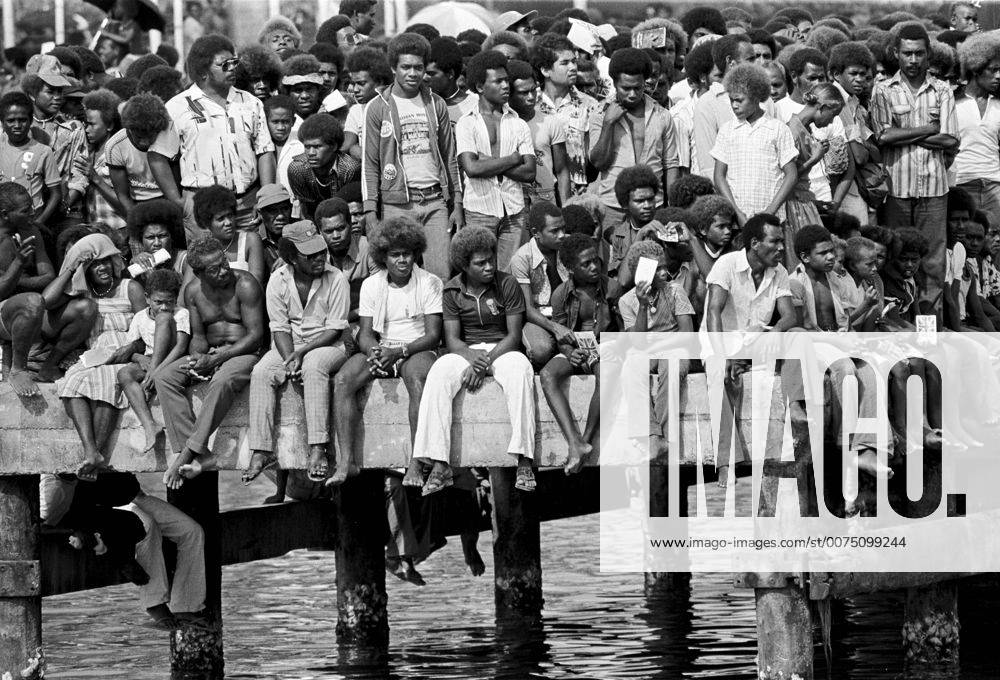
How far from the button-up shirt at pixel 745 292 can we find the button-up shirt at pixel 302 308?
2781 mm

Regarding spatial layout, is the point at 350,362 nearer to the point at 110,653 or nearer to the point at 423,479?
the point at 423,479

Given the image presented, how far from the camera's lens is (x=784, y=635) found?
15281 millimetres

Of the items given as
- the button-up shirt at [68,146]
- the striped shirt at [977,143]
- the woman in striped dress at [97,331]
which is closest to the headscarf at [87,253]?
the woman in striped dress at [97,331]

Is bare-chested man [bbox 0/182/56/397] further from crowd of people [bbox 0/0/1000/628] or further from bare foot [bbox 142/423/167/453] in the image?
bare foot [bbox 142/423/167/453]

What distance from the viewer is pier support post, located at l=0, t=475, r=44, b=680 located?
16.7m

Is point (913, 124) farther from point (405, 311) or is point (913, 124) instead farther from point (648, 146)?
point (405, 311)

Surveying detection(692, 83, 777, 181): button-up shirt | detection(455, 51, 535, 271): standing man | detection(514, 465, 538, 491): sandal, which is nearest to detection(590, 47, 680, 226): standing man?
detection(692, 83, 777, 181): button-up shirt

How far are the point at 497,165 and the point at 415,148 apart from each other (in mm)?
703

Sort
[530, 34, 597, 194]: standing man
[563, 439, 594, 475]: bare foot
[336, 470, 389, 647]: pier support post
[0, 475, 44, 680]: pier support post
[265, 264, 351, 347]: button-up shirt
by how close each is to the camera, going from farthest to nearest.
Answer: [336, 470, 389, 647]: pier support post, [530, 34, 597, 194]: standing man, [0, 475, 44, 680]: pier support post, [265, 264, 351, 347]: button-up shirt, [563, 439, 594, 475]: bare foot

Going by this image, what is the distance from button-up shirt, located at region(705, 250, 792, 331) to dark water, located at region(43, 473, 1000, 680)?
4.52m

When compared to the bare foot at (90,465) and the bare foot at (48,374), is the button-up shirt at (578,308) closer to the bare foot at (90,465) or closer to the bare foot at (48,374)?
the bare foot at (90,465)

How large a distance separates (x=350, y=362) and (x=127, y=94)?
194 inches

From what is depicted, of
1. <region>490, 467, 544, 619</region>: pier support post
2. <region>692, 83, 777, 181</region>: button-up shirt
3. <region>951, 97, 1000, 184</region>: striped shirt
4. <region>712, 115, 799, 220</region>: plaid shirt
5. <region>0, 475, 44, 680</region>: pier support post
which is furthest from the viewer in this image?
<region>490, 467, 544, 619</region>: pier support post

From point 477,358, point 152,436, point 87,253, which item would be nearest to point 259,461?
point 152,436
